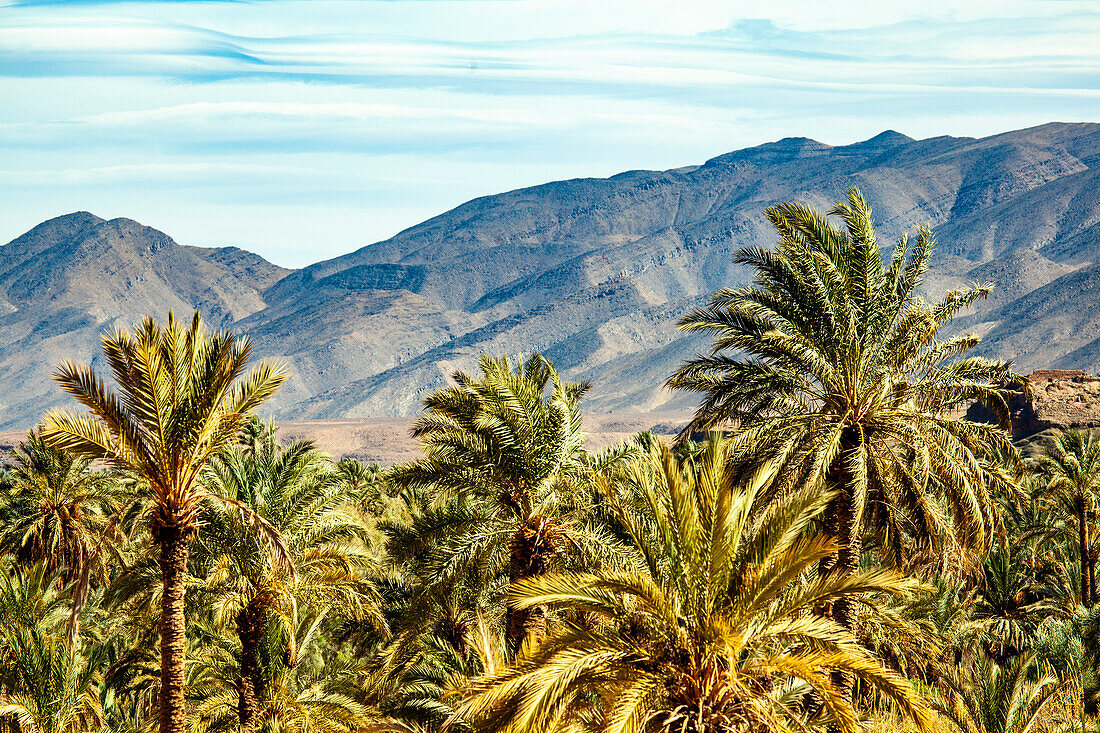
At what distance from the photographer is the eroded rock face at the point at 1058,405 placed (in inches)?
2958

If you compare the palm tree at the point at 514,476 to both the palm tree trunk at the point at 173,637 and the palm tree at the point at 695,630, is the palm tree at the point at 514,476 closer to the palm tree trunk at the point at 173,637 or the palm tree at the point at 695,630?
the palm tree trunk at the point at 173,637

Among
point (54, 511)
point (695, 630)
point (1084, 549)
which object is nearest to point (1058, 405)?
point (1084, 549)

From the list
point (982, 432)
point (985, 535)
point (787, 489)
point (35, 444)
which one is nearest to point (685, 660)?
point (787, 489)

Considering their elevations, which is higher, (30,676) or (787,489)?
(787,489)

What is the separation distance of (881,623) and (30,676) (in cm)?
1360

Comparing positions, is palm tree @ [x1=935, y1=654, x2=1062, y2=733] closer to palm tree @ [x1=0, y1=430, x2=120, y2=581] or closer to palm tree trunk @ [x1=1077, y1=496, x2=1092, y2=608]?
palm tree trunk @ [x1=1077, y1=496, x2=1092, y2=608]

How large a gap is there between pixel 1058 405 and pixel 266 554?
239ft

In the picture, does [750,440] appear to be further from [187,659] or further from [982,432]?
[187,659]

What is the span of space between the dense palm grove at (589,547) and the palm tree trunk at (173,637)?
0.12ft

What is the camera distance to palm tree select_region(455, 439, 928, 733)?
950 centimetres

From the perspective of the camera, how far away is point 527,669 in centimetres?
964

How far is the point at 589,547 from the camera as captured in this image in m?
14.3

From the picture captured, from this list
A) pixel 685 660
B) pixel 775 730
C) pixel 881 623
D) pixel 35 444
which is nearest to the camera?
pixel 775 730

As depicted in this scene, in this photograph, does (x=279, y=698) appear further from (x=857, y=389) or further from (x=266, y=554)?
(x=857, y=389)
